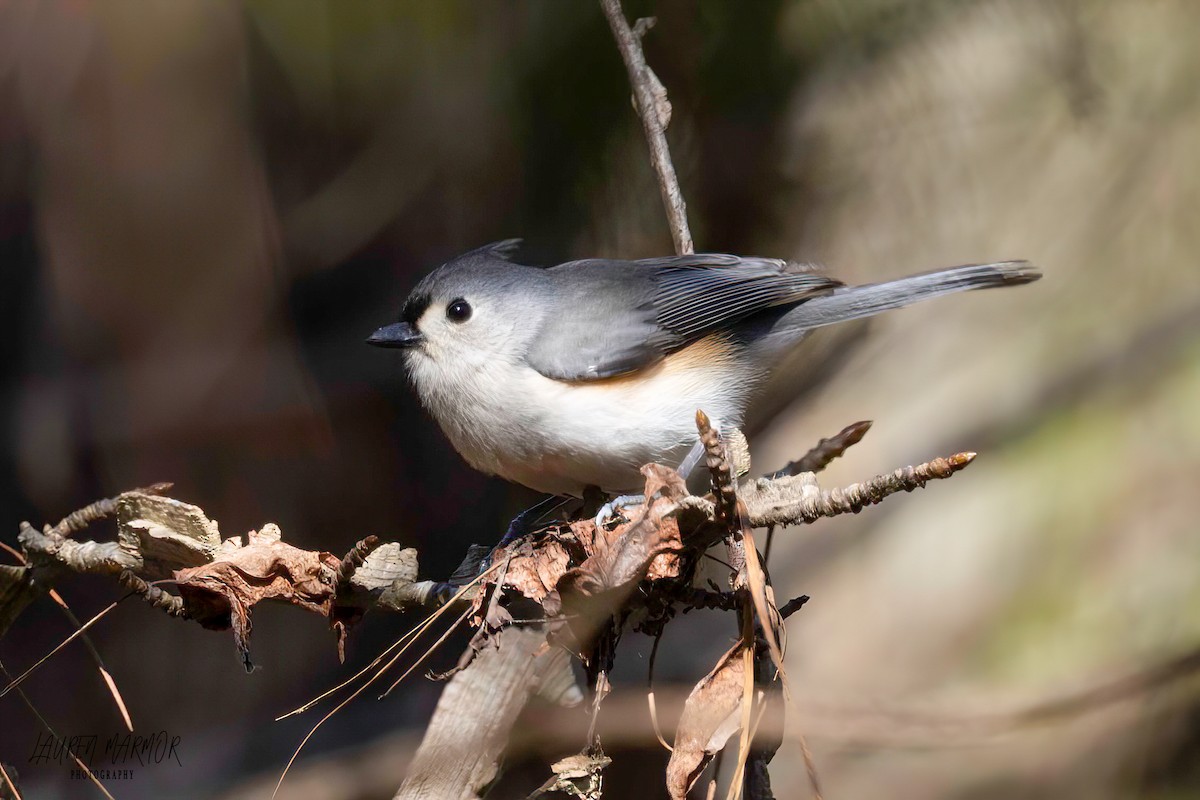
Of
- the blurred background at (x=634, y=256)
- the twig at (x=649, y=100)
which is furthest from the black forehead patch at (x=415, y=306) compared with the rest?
the twig at (x=649, y=100)

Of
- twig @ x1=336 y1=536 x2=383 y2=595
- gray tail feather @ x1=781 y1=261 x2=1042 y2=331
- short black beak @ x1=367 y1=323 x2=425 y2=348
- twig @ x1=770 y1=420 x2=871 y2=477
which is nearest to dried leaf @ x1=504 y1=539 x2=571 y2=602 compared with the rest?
twig @ x1=336 y1=536 x2=383 y2=595

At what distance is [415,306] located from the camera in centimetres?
206

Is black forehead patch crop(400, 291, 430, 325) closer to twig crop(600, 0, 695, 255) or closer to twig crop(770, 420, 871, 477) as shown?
twig crop(600, 0, 695, 255)

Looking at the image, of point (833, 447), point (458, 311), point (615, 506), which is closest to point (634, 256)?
point (458, 311)

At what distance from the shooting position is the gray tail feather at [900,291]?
1.91m

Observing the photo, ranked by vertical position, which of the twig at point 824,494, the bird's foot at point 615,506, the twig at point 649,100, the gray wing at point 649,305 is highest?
the twig at point 649,100

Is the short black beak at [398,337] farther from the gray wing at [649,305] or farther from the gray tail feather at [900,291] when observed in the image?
the gray tail feather at [900,291]

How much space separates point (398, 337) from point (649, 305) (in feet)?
1.71

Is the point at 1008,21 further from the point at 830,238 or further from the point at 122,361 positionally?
the point at 122,361

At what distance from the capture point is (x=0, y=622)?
4.87 ft

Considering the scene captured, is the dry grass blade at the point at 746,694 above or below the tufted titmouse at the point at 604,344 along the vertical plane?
below

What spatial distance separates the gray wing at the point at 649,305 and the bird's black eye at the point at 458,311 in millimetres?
163

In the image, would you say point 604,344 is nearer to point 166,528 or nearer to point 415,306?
point 415,306

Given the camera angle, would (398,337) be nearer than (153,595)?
Answer: No
